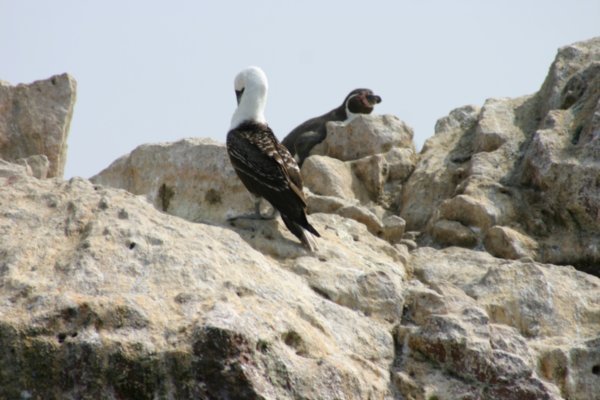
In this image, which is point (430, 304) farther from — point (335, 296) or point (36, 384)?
point (36, 384)

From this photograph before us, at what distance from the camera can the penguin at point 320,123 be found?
1916cm

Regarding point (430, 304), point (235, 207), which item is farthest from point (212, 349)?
point (235, 207)

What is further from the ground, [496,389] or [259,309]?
[259,309]

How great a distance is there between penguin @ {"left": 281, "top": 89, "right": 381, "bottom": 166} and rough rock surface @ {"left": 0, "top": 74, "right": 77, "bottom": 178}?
666cm

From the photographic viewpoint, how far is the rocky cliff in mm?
7020

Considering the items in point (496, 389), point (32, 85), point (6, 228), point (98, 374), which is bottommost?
point (496, 389)

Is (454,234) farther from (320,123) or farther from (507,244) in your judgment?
(320,123)

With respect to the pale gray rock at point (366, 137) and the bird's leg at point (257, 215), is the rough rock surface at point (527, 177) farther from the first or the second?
the bird's leg at point (257, 215)

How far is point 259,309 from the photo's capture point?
789 cm

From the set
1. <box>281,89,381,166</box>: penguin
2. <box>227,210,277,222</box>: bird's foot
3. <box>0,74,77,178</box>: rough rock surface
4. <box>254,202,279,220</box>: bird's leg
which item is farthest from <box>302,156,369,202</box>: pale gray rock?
<box>281,89,381,166</box>: penguin

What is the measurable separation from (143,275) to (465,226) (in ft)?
16.5

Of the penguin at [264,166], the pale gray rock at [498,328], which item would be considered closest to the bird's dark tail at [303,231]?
the penguin at [264,166]

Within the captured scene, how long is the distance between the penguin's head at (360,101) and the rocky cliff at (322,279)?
922 cm

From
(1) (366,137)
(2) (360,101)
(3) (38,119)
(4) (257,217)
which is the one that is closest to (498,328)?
(4) (257,217)
